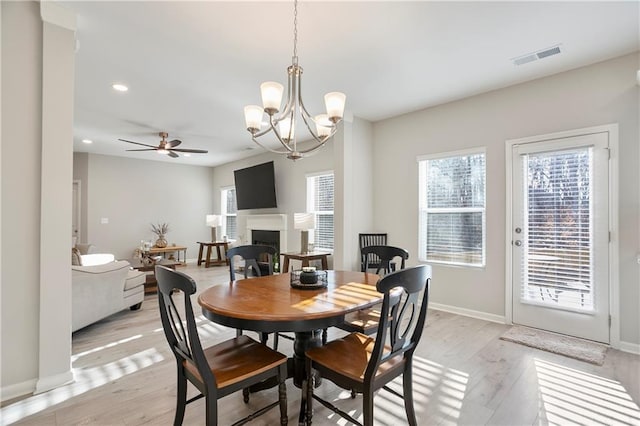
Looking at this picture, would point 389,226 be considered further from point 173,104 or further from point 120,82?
point 120,82

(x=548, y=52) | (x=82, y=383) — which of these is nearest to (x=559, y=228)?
(x=548, y=52)

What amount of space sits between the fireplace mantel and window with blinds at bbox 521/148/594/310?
4306mm

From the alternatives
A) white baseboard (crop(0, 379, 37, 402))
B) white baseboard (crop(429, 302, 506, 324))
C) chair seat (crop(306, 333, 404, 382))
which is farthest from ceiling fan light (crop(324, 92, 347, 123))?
white baseboard (crop(429, 302, 506, 324))

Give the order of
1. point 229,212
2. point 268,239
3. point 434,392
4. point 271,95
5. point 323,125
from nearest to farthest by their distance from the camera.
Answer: point 271,95 → point 434,392 → point 323,125 → point 268,239 → point 229,212

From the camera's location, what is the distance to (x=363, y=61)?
307cm

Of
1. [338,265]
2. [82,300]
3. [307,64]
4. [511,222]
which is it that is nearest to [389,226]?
[338,265]

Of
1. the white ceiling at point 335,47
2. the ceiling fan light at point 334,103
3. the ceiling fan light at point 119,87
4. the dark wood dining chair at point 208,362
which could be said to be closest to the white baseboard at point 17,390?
the dark wood dining chair at point 208,362

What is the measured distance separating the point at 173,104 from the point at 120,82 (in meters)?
0.74

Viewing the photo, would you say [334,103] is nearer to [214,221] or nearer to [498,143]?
[498,143]

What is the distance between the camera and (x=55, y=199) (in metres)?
2.24

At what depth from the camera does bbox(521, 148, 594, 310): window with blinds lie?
122 inches

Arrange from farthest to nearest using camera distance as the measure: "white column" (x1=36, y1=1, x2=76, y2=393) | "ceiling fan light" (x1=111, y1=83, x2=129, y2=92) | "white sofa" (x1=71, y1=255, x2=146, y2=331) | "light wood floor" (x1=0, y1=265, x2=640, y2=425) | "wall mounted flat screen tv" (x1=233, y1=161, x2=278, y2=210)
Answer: "wall mounted flat screen tv" (x1=233, y1=161, x2=278, y2=210) < "ceiling fan light" (x1=111, y1=83, x2=129, y2=92) < "white sofa" (x1=71, y1=255, x2=146, y2=331) < "white column" (x1=36, y1=1, x2=76, y2=393) < "light wood floor" (x1=0, y1=265, x2=640, y2=425)

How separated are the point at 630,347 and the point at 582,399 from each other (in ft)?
4.17

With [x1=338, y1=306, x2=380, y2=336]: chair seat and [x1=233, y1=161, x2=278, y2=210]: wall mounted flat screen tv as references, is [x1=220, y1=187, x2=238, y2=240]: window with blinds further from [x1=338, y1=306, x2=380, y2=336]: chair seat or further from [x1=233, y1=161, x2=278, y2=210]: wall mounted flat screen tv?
[x1=338, y1=306, x2=380, y2=336]: chair seat
